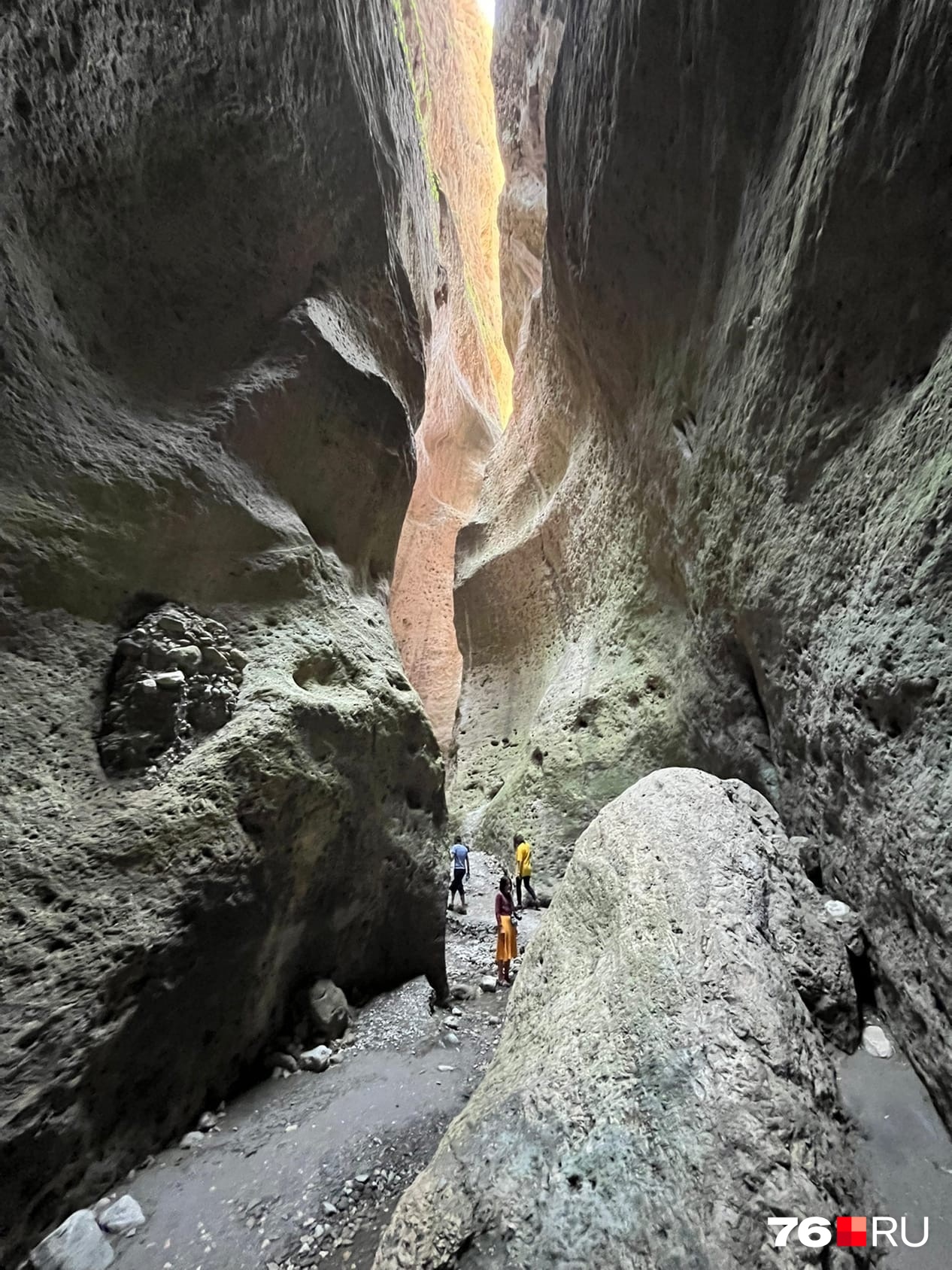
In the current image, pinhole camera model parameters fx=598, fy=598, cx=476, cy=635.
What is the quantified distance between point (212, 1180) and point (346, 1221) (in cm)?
63

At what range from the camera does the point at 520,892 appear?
258 inches

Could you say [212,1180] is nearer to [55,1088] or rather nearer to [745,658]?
[55,1088]

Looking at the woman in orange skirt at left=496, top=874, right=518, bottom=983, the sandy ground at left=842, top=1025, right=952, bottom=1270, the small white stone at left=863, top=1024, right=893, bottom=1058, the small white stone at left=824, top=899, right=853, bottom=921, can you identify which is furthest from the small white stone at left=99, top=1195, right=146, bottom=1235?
the small white stone at left=824, top=899, right=853, bottom=921

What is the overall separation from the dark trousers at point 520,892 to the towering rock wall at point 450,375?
316 inches

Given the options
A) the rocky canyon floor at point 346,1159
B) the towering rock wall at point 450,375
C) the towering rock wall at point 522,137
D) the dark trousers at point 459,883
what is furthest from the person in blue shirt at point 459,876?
the towering rock wall at point 522,137

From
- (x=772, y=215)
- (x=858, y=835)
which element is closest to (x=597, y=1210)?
(x=858, y=835)

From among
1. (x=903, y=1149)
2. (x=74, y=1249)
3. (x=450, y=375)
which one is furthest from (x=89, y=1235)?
(x=450, y=375)

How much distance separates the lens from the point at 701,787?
3.56m

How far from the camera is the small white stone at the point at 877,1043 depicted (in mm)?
2518

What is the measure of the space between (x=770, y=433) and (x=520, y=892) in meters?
5.09

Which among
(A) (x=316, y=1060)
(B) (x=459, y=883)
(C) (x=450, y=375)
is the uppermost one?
(C) (x=450, y=375)

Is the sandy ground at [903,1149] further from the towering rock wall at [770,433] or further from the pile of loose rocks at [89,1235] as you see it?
the pile of loose rocks at [89,1235]

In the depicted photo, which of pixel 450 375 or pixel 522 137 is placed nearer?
pixel 522 137

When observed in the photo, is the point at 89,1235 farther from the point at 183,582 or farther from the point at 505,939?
the point at 183,582
